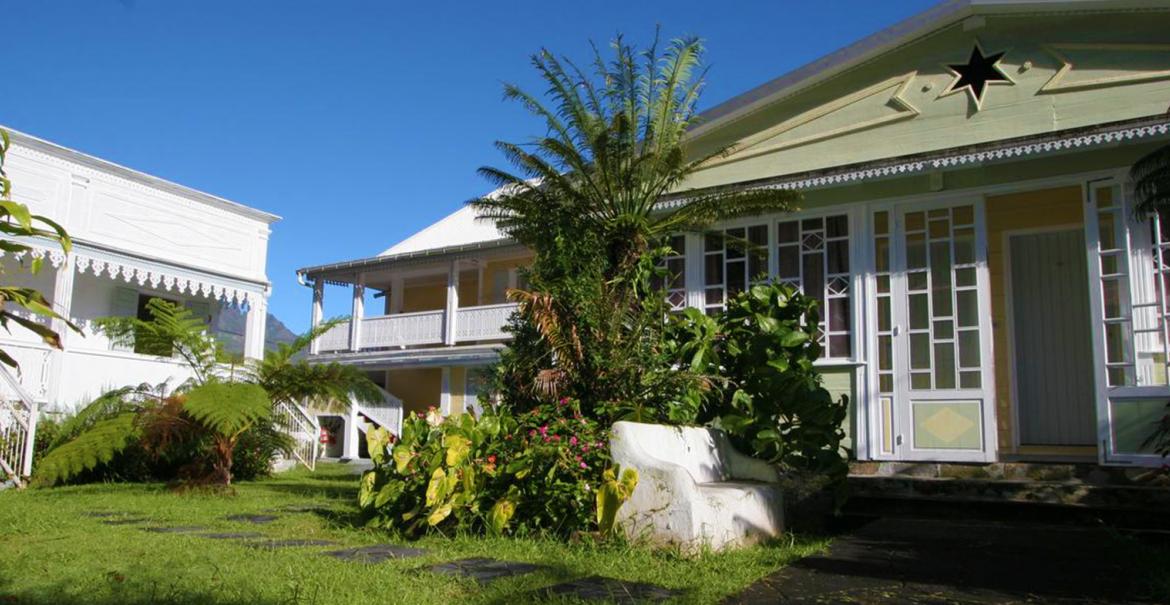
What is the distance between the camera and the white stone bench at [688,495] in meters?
5.71

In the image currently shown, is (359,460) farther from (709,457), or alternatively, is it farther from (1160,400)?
(1160,400)

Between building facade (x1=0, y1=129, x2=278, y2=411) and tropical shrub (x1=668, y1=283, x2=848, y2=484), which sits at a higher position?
building facade (x1=0, y1=129, x2=278, y2=411)

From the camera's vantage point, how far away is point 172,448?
11383mm

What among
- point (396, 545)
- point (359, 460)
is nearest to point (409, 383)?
point (359, 460)

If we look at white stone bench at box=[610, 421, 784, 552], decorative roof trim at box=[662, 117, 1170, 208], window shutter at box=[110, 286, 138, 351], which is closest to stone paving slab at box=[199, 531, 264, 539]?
white stone bench at box=[610, 421, 784, 552]

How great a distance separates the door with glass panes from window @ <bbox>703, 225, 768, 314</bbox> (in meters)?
1.39

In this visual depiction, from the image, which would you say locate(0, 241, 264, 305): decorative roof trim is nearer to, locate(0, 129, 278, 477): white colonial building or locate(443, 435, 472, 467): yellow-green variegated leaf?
locate(0, 129, 278, 477): white colonial building

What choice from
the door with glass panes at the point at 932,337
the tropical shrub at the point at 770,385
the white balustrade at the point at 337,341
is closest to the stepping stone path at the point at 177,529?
the tropical shrub at the point at 770,385

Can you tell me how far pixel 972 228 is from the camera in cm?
892

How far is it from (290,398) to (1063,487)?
890 cm

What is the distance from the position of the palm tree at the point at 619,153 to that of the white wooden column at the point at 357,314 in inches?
469

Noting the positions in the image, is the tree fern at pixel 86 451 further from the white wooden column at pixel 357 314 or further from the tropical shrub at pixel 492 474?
the white wooden column at pixel 357 314

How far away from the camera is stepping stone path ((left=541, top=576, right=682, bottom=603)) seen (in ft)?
13.8

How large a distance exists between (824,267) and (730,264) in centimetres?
121
